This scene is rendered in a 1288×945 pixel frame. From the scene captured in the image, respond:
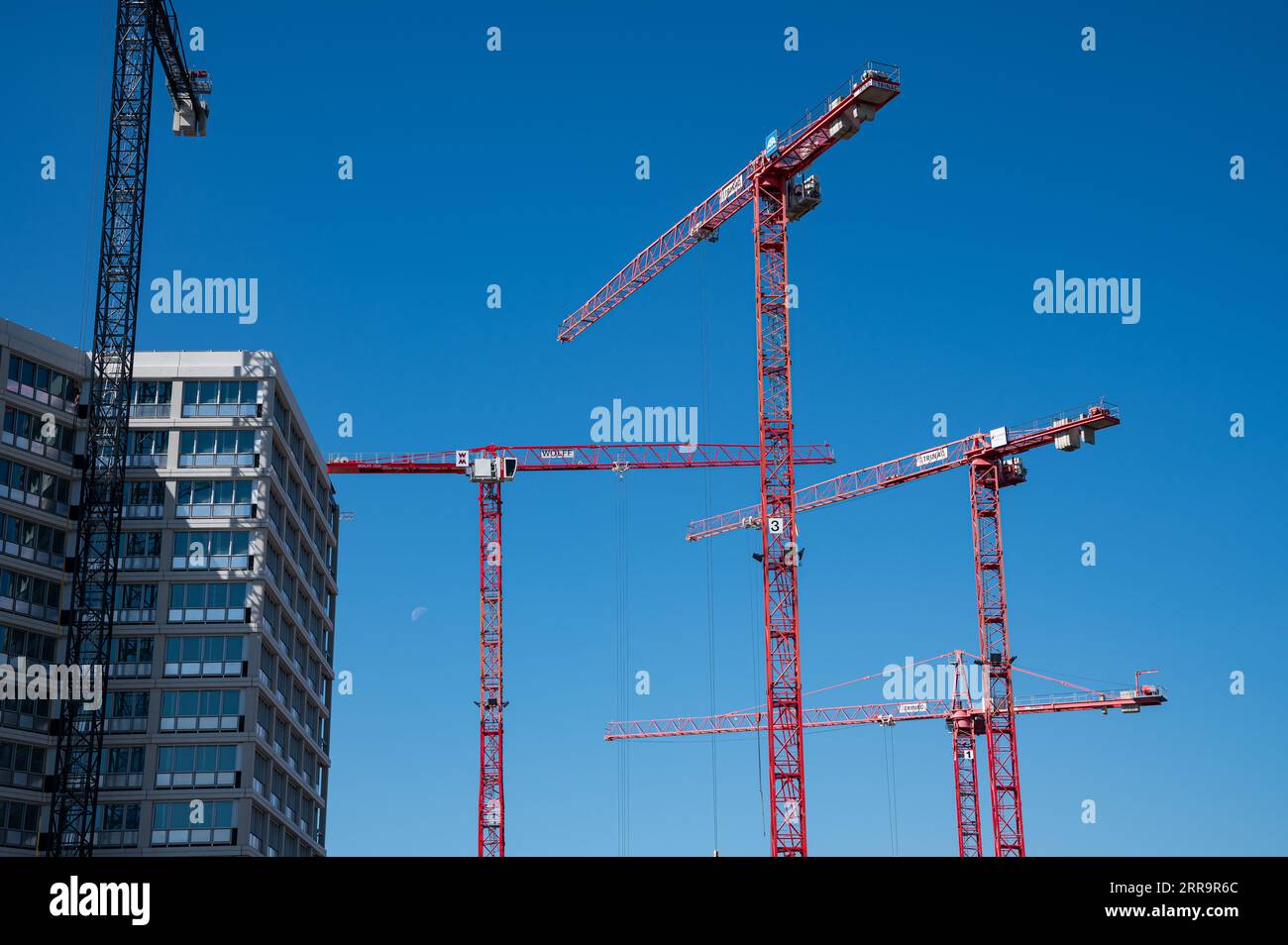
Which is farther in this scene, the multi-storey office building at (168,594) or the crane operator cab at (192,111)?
the crane operator cab at (192,111)

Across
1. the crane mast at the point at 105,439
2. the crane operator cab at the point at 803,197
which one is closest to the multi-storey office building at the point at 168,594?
the crane mast at the point at 105,439

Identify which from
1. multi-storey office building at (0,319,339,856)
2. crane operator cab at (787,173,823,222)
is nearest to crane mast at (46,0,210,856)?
multi-storey office building at (0,319,339,856)

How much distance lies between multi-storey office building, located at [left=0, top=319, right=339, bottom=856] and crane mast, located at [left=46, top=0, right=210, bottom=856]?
2.10 m

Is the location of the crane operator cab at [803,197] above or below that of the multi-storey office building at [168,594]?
above

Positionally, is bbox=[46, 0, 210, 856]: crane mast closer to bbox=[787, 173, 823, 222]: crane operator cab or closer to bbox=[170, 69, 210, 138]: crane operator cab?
bbox=[170, 69, 210, 138]: crane operator cab

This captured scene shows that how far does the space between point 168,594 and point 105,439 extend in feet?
33.9

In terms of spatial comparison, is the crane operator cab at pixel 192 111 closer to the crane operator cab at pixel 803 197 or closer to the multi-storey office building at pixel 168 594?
the multi-storey office building at pixel 168 594

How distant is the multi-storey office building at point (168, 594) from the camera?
9012 centimetres

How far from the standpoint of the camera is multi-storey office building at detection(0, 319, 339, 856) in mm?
90125

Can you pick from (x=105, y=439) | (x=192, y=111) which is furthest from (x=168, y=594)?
(x=192, y=111)

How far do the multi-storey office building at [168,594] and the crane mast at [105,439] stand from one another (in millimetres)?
2099
